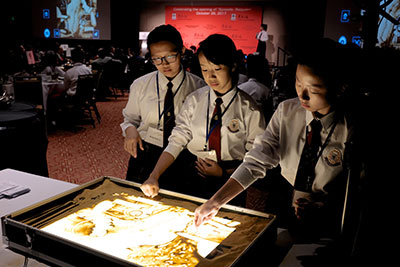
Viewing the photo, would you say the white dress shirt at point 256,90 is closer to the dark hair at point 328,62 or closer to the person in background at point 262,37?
the dark hair at point 328,62

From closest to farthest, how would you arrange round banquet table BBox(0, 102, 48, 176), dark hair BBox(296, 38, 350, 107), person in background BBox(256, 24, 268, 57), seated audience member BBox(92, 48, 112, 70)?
dark hair BBox(296, 38, 350, 107) < round banquet table BBox(0, 102, 48, 176) < seated audience member BBox(92, 48, 112, 70) < person in background BBox(256, 24, 268, 57)

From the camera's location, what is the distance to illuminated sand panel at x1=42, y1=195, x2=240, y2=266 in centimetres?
94

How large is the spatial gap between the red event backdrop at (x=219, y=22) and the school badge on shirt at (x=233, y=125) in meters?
10.5

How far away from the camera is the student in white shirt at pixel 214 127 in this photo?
1512 mm

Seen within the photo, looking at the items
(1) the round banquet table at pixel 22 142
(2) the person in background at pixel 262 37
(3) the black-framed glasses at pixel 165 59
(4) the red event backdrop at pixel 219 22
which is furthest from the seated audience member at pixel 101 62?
(3) the black-framed glasses at pixel 165 59

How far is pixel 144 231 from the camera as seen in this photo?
1061 mm

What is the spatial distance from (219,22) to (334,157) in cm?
1134

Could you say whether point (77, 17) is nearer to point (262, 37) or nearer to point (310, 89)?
point (262, 37)

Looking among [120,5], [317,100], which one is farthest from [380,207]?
[120,5]

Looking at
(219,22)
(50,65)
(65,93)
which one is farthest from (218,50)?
(219,22)

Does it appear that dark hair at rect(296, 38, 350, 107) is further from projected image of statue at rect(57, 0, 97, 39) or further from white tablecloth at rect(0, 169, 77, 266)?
projected image of statue at rect(57, 0, 97, 39)

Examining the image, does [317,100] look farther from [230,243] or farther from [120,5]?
[120,5]

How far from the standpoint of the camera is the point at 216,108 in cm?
161

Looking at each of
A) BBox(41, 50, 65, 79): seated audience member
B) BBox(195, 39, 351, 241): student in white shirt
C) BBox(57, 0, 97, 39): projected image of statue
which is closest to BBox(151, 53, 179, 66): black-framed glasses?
BBox(195, 39, 351, 241): student in white shirt
